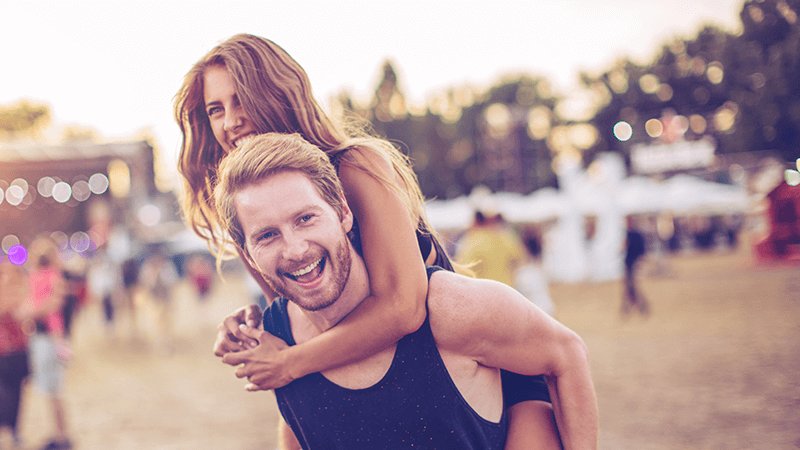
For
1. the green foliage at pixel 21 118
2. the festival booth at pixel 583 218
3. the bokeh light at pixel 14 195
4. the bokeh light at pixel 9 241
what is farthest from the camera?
the green foliage at pixel 21 118

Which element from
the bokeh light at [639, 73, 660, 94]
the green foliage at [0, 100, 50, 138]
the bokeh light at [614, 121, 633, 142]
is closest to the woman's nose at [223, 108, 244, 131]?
the green foliage at [0, 100, 50, 138]

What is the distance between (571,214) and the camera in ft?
72.0

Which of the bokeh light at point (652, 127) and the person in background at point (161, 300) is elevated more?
the person in background at point (161, 300)

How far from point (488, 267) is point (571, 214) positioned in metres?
14.9

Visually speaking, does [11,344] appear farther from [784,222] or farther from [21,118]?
[21,118]

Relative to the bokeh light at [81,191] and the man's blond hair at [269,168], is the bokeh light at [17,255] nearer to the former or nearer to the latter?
the bokeh light at [81,191]

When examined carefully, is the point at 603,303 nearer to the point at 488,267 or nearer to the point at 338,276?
the point at 488,267

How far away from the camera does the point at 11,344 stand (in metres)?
7.02

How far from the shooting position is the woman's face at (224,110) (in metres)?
1.57

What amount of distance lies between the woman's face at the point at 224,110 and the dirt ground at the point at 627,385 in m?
3.59

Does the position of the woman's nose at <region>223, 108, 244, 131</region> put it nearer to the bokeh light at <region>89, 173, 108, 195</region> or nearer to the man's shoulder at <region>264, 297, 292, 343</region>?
the man's shoulder at <region>264, 297, 292, 343</region>

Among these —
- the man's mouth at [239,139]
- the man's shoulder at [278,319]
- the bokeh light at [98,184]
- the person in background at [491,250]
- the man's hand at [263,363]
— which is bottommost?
the bokeh light at [98,184]

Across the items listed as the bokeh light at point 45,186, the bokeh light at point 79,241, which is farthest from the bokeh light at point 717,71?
the bokeh light at point 79,241

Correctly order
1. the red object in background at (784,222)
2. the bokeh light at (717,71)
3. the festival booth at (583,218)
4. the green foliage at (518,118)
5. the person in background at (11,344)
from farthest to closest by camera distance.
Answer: the green foliage at (518,118)
the festival booth at (583,218)
the person in background at (11,344)
the bokeh light at (717,71)
the red object in background at (784,222)
